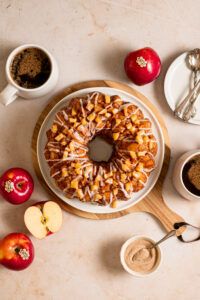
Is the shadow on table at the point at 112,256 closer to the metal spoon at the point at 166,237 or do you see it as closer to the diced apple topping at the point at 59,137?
the metal spoon at the point at 166,237

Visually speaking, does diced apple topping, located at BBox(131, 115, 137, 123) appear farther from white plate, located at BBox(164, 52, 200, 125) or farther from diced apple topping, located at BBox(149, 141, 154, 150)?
white plate, located at BBox(164, 52, 200, 125)

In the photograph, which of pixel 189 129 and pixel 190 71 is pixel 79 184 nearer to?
pixel 189 129

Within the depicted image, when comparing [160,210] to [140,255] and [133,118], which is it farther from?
[133,118]

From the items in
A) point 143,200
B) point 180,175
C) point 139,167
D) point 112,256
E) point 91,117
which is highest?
point 91,117

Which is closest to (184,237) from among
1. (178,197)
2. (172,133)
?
(178,197)

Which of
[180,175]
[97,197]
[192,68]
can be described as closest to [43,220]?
[97,197]

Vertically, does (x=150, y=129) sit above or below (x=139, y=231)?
above
